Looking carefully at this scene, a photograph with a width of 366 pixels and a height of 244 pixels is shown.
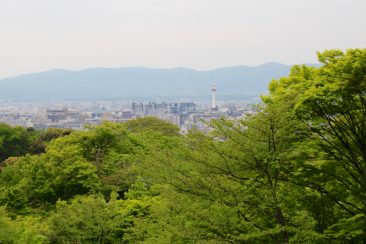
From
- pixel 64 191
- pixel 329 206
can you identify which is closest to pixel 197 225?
pixel 329 206

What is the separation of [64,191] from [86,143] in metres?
3.05

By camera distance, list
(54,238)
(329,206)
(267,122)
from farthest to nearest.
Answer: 1. (54,238)
2. (329,206)
3. (267,122)

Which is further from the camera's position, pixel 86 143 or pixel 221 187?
pixel 86 143

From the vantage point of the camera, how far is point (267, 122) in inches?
280

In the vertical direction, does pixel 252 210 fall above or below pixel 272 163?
below

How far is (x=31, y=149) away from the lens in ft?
113

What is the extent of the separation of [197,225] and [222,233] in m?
0.49

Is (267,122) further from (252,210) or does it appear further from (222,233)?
(222,233)

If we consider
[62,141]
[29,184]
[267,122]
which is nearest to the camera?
[267,122]

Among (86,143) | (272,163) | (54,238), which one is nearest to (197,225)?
(272,163)

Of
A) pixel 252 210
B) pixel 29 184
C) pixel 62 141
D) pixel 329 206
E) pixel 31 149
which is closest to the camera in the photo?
pixel 252 210

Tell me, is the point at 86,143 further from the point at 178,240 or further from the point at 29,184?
the point at 178,240

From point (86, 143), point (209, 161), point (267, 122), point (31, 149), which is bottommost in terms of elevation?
point (31, 149)

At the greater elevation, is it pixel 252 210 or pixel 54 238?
pixel 252 210
